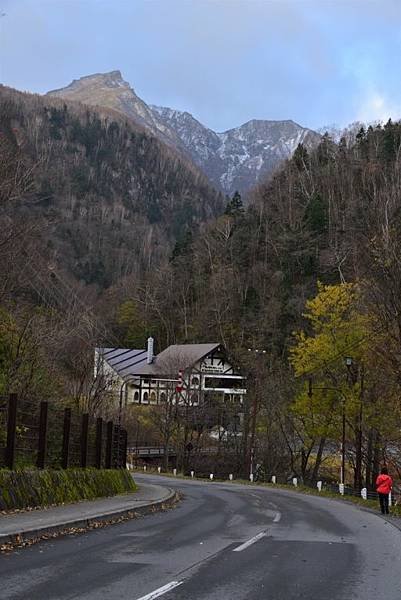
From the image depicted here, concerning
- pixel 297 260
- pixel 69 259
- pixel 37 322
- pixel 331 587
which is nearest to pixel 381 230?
pixel 37 322

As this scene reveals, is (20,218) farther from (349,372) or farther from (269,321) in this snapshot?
(269,321)

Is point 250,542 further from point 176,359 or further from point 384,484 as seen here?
point 176,359

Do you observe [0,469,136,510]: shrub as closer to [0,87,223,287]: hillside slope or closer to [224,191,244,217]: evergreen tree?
[224,191,244,217]: evergreen tree

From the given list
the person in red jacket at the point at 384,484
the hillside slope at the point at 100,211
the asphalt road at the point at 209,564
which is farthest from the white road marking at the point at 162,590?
the hillside slope at the point at 100,211

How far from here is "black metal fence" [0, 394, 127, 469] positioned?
14203mm

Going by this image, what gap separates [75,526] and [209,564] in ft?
13.7

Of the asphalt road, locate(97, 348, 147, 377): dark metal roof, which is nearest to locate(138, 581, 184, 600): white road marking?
the asphalt road

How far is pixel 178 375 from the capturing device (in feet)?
208

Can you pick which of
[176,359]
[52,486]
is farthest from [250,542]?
[176,359]

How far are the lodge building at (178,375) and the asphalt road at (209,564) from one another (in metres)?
44.9

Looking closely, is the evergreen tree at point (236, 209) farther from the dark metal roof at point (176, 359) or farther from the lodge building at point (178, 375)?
the dark metal roof at point (176, 359)

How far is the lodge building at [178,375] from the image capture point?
201 ft

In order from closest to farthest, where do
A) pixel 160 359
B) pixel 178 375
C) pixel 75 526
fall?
pixel 75 526 < pixel 178 375 < pixel 160 359

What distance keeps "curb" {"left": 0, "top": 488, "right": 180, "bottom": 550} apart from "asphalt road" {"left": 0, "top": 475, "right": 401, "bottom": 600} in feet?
0.85
